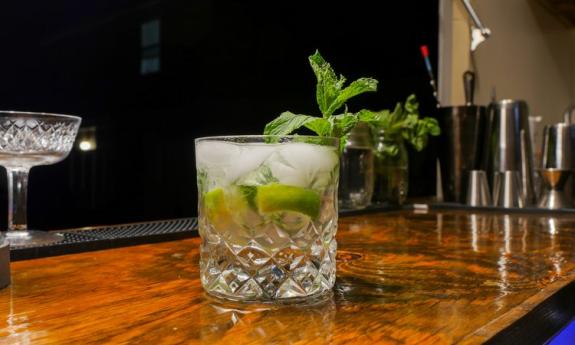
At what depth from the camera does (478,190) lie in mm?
1967

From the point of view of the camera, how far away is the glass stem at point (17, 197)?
0.92m

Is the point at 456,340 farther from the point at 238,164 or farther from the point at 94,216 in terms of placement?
the point at 94,216

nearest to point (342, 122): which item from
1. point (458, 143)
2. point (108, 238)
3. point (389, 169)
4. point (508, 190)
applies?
point (108, 238)

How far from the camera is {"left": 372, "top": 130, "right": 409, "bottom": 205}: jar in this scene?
71.8 inches

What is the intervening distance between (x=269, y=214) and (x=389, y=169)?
4.38 ft

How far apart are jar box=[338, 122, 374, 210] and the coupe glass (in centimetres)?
87

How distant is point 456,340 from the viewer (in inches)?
18.0

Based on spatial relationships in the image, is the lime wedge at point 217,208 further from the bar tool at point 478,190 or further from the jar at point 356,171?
the bar tool at point 478,190

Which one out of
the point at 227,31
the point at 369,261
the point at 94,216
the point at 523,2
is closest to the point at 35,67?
the point at 94,216

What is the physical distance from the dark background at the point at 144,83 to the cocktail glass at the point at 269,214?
0.74 meters

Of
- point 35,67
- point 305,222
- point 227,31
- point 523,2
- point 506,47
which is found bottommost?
point 305,222

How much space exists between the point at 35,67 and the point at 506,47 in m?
2.72

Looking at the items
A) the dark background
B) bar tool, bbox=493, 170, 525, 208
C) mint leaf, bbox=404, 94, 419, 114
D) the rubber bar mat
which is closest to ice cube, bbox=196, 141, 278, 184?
the rubber bar mat

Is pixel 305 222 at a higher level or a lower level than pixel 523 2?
lower
